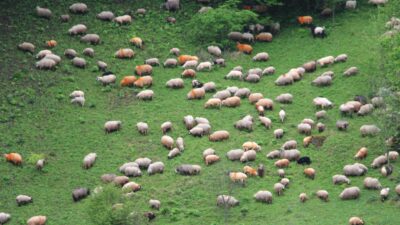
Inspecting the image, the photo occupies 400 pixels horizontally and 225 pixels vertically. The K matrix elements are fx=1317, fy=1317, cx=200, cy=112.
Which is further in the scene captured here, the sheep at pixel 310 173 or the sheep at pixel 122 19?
the sheep at pixel 122 19

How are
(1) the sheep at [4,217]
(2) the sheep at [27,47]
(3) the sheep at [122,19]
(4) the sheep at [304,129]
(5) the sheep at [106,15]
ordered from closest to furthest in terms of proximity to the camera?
(1) the sheep at [4,217] < (4) the sheep at [304,129] < (2) the sheep at [27,47] < (3) the sheep at [122,19] < (5) the sheep at [106,15]

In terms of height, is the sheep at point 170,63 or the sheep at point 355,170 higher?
the sheep at point 170,63

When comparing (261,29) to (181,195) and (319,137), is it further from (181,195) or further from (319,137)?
(181,195)

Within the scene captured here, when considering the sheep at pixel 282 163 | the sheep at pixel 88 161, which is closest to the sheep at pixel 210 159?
the sheep at pixel 282 163

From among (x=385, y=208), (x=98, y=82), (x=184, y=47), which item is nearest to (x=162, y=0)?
(x=184, y=47)

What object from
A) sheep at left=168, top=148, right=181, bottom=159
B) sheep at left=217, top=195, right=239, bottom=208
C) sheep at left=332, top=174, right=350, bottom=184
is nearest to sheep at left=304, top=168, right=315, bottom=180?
sheep at left=332, top=174, right=350, bottom=184

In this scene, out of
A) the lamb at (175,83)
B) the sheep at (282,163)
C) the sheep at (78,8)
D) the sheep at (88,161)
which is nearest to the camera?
the sheep at (282,163)

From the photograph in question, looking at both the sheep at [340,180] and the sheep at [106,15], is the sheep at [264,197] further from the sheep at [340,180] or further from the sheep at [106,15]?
the sheep at [106,15]
